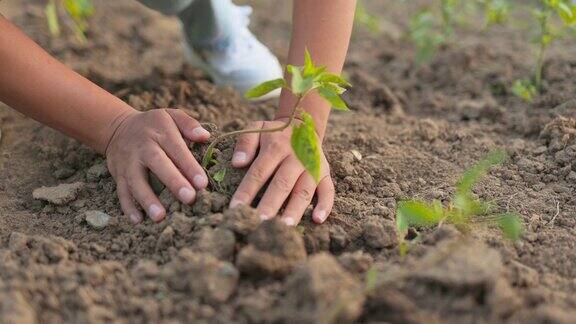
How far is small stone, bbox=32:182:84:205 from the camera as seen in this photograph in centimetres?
169

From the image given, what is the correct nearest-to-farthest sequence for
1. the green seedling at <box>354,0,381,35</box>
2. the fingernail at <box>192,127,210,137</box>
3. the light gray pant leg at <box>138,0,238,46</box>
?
the fingernail at <box>192,127,210,137</box>
the light gray pant leg at <box>138,0,238,46</box>
the green seedling at <box>354,0,381,35</box>

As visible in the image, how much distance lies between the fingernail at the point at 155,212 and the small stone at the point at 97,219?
0.12 meters

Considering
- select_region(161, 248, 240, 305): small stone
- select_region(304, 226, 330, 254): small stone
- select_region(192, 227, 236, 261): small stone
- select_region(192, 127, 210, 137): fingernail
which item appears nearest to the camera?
select_region(161, 248, 240, 305): small stone

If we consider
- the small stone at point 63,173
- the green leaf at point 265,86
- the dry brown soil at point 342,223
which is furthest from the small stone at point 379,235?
the small stone at point 63,173

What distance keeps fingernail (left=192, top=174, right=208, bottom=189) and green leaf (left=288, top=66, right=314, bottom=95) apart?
32 centimetres

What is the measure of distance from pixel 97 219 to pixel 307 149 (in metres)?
0.55

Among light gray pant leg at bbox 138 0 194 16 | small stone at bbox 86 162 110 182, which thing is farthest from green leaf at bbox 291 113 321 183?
light gray pant leg at bbox 138 0 194 16

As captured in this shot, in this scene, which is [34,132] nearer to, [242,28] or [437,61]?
[242,28]

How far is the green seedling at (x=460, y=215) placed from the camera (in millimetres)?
1322

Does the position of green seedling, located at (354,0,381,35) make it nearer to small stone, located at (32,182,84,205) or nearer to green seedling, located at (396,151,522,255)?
green seedling, located at (396,151,522,255)

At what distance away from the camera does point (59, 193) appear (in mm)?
1707

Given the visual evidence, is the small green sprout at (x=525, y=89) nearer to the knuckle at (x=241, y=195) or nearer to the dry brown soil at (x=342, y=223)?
the dry brown soil at (x=342, y=223)

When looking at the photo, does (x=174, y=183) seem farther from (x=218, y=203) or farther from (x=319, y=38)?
(x=319, y=38)

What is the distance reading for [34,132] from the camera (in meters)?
2.08
